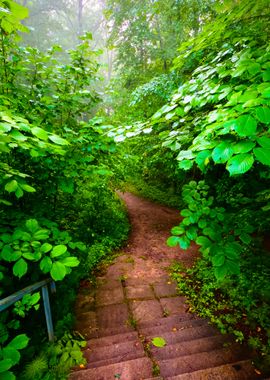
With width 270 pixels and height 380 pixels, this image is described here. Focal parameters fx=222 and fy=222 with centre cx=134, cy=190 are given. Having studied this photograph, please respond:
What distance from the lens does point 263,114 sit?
3.28ft

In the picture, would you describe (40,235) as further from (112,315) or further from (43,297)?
(112,315)

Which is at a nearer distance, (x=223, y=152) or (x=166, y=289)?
(x=223, y=152)

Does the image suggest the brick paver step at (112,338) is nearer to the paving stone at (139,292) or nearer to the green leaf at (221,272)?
the paving stone at (139,292)

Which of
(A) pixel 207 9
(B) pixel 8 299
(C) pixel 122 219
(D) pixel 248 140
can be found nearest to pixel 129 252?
(C) pixel 122 219

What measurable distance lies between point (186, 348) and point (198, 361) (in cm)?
26

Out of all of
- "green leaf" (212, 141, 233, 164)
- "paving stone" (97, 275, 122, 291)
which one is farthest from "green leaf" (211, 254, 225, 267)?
"paving stone" (97, 275, 122, 291)

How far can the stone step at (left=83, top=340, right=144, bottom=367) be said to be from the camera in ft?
8.57

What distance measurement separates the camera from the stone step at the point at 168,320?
3.23 meters

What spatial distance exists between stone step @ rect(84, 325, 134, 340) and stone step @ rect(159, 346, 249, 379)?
2.74 feet

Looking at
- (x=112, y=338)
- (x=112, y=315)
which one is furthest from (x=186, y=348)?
(x=112, y=315)

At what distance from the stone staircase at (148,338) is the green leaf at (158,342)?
0.04 meters

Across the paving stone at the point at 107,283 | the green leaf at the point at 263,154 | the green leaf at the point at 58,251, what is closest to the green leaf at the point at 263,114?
the green leaf at the point at 263,154

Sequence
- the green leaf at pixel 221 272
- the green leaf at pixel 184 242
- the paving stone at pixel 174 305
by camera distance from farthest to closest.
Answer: the paving stone at pixel 174 305 < the green leaf at pixel 184 242 < the green leaf at pixel 221 272

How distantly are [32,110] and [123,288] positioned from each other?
3338 mm
